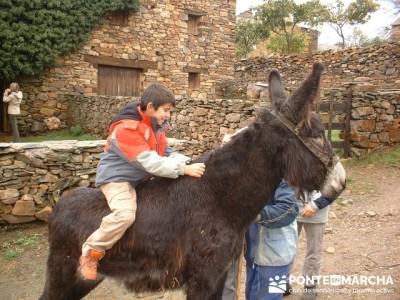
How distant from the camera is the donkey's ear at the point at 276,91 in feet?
7.56

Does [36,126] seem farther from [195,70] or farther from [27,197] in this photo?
Answer: [27,197]

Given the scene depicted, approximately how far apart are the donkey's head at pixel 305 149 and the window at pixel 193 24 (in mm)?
18542

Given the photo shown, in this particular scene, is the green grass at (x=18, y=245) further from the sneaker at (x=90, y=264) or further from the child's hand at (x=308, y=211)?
the child's hand at (x=308, y=211)

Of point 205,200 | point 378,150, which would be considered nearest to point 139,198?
point 205,200

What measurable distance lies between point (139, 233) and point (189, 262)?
1.21 feet

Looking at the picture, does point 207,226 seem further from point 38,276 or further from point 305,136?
point 38,276

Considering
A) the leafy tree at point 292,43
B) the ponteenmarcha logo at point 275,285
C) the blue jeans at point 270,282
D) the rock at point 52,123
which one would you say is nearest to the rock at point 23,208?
the blue jeans at point 270,282

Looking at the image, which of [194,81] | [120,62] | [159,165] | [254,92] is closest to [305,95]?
[159,165]

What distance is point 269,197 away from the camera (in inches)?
95.0

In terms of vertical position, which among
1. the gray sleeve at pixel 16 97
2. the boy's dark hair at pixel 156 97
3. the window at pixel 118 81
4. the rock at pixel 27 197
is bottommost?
the rock at pixel 27 197

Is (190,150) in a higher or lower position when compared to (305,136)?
lower

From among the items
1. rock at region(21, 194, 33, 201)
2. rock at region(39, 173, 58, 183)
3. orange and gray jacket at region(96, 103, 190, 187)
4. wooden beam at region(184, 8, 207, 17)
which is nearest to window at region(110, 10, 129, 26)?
wooden beam at region(184, 8, 207, 17)

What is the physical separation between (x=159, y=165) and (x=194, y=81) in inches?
730

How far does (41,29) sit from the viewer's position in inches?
574
